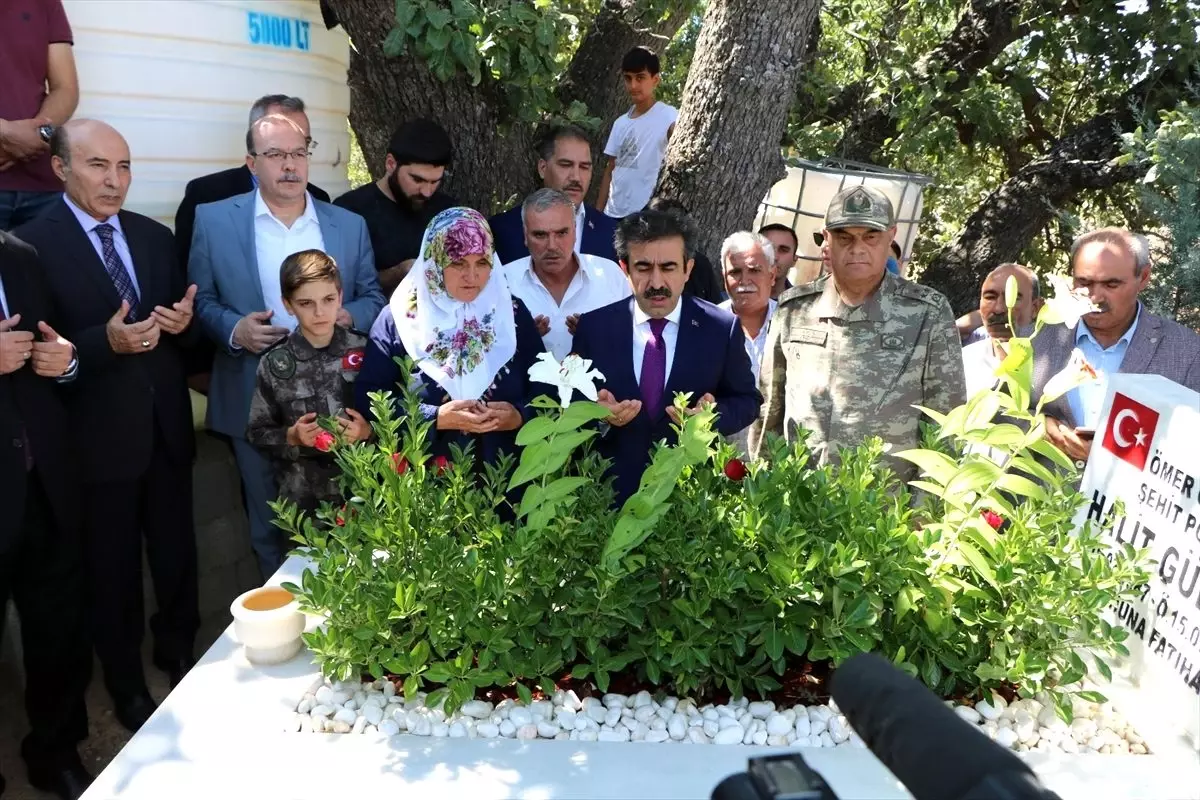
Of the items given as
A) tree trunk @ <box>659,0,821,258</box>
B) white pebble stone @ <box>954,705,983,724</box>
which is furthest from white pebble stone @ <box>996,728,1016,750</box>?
→ tree trunk @ <box>659,0,821,258</box>

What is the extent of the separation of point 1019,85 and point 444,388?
Answer: 22.9ft

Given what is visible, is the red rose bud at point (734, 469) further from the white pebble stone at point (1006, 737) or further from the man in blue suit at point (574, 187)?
the man in blue suit at point (574, 187)

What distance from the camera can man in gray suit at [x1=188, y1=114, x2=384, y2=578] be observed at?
3.44 meters

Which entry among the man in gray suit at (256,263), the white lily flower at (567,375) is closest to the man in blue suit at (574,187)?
the man in gray suit at (256,263)

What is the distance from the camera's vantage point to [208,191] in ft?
12.2

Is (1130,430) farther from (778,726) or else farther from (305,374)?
(305,374)

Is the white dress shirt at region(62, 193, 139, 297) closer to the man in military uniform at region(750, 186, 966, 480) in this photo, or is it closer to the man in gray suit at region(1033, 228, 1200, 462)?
the man in military uniform at region(750, 186, 966, 480)

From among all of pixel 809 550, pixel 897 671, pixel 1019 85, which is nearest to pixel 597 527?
pixel 809 550

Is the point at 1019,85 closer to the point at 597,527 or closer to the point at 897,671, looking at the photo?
the point at 597,527

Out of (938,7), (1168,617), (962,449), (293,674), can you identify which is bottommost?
(293,674)

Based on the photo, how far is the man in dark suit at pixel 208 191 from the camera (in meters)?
3.63

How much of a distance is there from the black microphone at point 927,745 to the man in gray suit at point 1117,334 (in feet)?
8.34

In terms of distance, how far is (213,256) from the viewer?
3.48m

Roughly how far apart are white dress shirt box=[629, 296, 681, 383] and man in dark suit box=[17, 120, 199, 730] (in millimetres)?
1552
